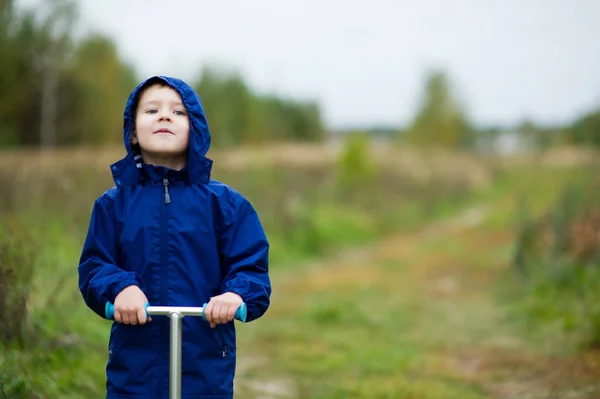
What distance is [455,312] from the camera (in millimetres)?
8164

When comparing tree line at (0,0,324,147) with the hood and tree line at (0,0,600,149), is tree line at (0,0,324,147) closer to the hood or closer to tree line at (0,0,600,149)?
tree line at (0,0,600,149)

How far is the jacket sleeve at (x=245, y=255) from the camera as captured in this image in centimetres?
262

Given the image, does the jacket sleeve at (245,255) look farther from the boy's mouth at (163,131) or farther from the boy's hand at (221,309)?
the boy's mouth at (163,131)

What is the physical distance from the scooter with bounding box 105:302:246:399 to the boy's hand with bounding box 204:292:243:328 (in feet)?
0.07

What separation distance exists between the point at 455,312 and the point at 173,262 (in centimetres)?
598

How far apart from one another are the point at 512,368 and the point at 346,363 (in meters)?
1.27

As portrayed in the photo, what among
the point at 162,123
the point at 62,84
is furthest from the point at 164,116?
the point at 62,84

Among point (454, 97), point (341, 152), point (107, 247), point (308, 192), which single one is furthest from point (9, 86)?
point (454, 97)

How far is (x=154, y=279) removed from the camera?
2.64m

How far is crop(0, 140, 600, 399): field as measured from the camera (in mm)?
4716

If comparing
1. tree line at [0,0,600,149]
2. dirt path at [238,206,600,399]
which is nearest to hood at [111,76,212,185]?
dirt path at [238,206,600,399]

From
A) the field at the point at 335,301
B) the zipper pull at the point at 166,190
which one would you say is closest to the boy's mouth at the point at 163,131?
the zipper pull at the point at 166,190

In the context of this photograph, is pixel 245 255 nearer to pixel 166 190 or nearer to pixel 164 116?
pixel 166 190

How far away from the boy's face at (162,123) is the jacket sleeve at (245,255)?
0.96ft
